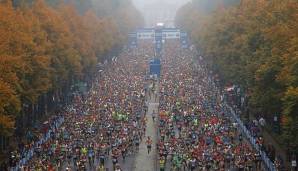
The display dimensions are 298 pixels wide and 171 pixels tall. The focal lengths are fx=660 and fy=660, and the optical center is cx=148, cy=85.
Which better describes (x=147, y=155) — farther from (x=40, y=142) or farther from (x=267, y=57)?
(x=267, y=57)

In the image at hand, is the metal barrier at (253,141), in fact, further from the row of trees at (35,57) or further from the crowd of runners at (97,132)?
the row of trees at (35,57)

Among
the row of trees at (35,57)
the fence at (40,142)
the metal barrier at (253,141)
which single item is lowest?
the metal barrier at (253,141)

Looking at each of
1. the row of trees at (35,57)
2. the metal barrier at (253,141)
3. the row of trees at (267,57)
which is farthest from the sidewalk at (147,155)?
the row of trees at (35,57)

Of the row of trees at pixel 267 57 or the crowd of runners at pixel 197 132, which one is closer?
the row of trees at pixel 267 57

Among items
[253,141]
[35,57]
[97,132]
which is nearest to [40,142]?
[97,132]

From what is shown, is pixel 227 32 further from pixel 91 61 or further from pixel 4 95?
pixel 4 95

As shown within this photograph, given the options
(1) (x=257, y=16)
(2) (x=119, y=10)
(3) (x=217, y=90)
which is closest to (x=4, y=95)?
(1) (x=257, y=16)
